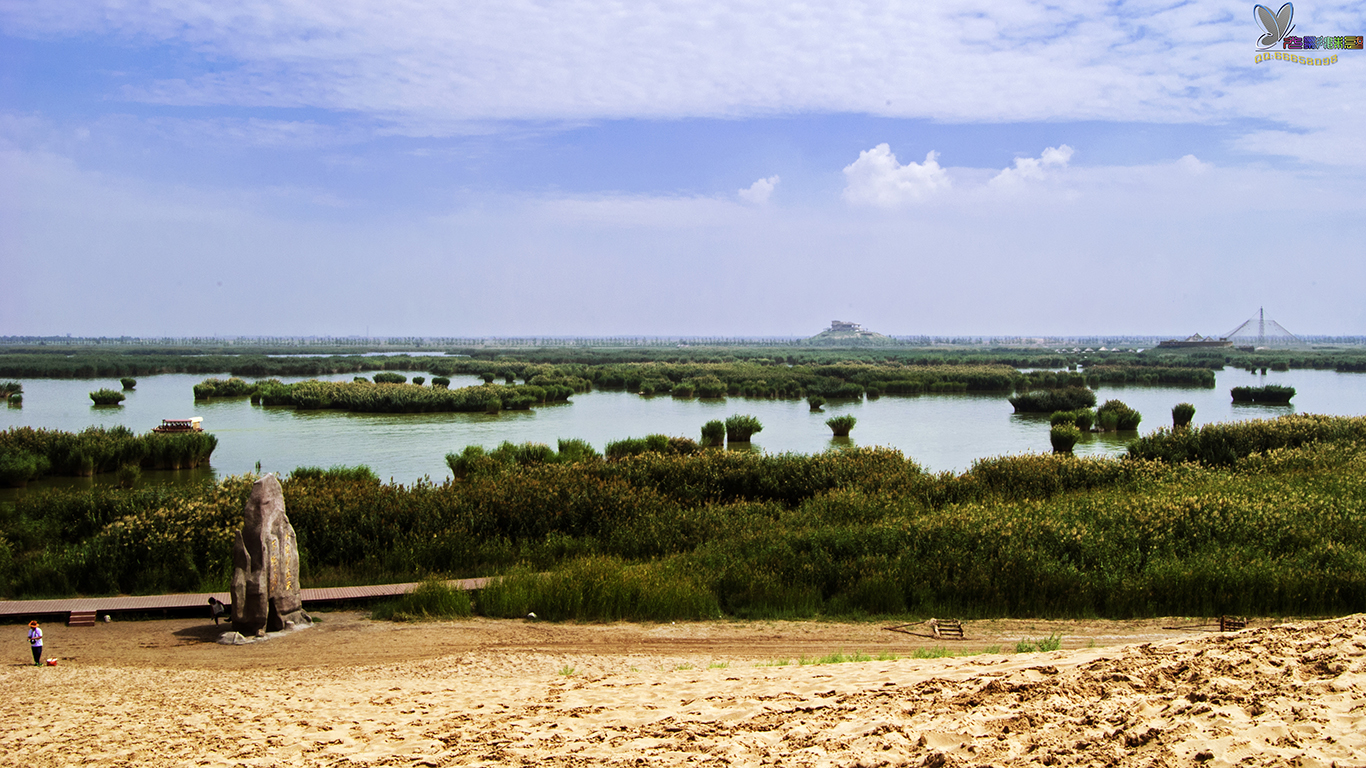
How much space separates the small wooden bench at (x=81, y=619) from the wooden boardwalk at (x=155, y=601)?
0.03 meters

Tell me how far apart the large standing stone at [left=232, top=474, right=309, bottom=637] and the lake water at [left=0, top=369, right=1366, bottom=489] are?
12.6 metres

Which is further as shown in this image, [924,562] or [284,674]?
[924,562]

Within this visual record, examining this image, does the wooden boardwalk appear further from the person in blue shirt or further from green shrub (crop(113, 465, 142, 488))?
green shrub (crop(113, 465, 142, 488))

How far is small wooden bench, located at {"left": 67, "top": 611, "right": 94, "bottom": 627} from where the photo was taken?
29.7 ft

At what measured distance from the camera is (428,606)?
9633 mm

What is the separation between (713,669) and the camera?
712 cm

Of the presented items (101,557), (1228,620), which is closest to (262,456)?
(101,557)

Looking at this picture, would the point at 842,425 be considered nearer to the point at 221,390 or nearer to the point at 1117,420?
the point at 1117,420

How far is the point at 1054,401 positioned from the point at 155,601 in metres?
43.0

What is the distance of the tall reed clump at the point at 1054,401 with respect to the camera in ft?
141

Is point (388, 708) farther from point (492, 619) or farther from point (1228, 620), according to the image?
point (1228, 620)

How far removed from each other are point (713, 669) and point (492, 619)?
3.48 meters

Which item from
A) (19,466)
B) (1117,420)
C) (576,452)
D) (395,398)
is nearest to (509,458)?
(576,452)

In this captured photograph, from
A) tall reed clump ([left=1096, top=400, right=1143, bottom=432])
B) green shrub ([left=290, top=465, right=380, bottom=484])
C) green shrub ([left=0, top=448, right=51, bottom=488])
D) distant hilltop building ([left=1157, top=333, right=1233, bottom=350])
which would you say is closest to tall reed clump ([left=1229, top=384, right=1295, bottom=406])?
tall reed clump ([left=1096, top=400, right=1143, bottom=432])
